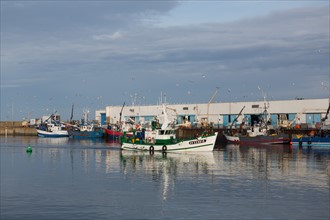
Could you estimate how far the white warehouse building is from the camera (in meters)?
127

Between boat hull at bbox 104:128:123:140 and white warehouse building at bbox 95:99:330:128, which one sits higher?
white warehouse building at bbox 95:99:330:128

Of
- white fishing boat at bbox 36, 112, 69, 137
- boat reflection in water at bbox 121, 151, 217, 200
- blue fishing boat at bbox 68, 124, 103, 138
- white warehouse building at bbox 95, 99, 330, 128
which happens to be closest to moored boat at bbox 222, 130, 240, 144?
white warehouse building at bbox 95, 99, 330, 128

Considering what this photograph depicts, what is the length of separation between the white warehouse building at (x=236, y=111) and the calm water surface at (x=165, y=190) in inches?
2179

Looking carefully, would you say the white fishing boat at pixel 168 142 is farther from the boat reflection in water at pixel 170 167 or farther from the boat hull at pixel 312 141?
the boat hull at pixel 312 141

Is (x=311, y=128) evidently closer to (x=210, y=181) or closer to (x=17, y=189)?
(x=210, y=181)

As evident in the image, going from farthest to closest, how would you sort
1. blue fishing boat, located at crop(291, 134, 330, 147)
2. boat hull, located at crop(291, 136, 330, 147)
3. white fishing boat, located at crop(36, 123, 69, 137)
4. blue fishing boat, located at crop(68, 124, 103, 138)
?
white fishing boat, located at crop(36, 123, 69, 137), blue fishing boat, located at crop(68, 124, 103, 138), blue fishing boat, located at crop(291, 134, 330, 147), boat hull, located at crop(291, 136, 330, 147)

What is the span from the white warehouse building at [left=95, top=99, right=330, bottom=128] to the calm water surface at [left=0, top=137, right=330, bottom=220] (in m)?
55.4

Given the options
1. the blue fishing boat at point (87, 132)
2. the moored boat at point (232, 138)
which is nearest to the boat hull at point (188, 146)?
the moored boat at point (232, 138)

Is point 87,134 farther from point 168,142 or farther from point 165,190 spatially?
point 165,190

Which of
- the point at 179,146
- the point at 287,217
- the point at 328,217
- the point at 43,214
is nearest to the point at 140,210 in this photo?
the point at 43,214

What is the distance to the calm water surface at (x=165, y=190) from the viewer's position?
3256cm

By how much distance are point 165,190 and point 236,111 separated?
325 feet

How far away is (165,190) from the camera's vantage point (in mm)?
41438

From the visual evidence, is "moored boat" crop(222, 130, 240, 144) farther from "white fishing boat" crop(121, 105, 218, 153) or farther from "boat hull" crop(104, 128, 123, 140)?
"white fishing boat" crop(121, 105, 218, 153)
